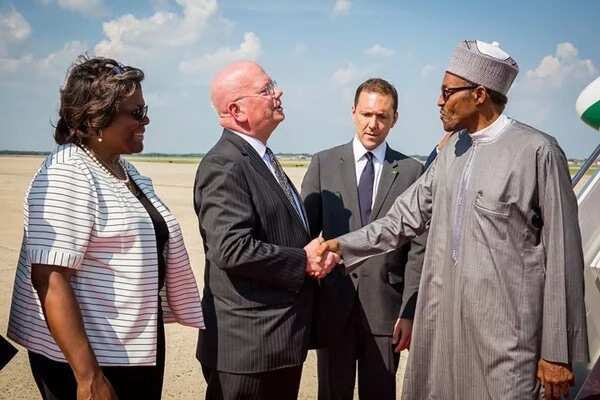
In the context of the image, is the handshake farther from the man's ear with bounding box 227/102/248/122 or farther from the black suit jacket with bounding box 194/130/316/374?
the man's ear with bounding box 227/102/248/122

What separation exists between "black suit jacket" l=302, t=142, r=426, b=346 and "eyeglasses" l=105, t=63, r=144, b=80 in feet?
5.10

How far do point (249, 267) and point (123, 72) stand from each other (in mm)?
999

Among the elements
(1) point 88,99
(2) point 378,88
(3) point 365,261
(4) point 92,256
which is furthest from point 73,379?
(2) point 378,88

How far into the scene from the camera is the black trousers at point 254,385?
2883mm

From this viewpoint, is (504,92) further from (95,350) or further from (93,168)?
(95,350)

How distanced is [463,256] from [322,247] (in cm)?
68

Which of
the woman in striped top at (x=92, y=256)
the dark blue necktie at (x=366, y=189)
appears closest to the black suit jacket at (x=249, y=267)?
the woman in striped top at (x=92, y=256)

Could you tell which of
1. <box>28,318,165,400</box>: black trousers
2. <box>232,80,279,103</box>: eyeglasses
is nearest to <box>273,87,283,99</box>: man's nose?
<box>232,80,279,103</box>: eyeglasses

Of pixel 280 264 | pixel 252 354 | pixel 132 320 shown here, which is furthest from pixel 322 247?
pixel 132 320

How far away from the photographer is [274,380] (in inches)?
116

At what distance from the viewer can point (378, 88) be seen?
12.6ft

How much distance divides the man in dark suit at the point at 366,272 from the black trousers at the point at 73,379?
1.14 metres

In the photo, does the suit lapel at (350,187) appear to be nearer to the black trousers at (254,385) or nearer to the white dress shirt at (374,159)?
the white dress shirt at (374,159)

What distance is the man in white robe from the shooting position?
8.64ft
